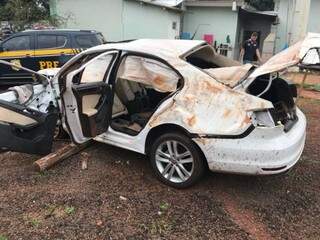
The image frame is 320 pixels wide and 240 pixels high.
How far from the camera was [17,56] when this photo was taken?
1041 centimetres

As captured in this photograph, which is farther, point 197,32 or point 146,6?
point 197,32

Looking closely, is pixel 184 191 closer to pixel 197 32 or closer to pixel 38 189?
pixel 38 189

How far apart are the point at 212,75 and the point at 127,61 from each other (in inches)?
46.4

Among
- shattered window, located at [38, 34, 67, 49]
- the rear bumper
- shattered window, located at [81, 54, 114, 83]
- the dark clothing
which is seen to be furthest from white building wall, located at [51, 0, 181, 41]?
the rear bumper

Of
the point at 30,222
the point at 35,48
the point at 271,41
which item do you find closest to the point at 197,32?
the point at 271,41

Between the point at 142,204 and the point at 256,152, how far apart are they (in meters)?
1.32

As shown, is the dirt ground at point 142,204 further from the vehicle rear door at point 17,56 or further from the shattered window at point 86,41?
the shattered window at point 86,41

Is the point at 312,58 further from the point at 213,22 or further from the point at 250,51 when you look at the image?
the point at 213,22

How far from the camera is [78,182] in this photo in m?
Answer: 4.62

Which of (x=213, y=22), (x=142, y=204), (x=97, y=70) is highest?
(x=213, y=22)

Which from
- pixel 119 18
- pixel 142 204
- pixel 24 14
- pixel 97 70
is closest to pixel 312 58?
pixel 142 204

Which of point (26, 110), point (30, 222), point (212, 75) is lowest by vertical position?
point (30, 222)

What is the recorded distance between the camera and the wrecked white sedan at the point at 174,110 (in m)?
3.88

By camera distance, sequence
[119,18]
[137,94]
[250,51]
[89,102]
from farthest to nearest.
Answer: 1. [119,18]
2. [250,51]
3. [137,94]
4. [89,102]
